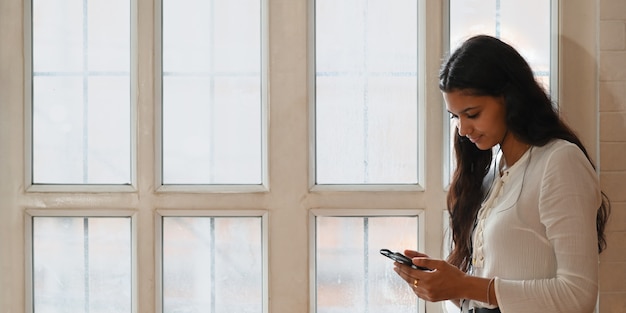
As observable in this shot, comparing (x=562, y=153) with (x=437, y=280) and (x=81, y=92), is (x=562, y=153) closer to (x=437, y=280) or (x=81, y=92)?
(x=437, y=280)

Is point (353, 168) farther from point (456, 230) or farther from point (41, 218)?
point (41, 218)

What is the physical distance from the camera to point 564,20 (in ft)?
6.50

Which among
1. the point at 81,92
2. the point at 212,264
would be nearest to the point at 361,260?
the point at 212,264

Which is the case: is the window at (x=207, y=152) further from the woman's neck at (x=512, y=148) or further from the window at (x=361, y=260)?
the woman's neck at (x=512, y=148)

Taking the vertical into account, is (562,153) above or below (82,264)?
above

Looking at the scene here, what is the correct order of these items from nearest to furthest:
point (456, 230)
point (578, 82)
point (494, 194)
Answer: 1. point (494, 194)
2. point (456, 230)
3. point (578, 82)

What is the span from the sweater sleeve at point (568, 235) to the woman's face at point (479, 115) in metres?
0.13

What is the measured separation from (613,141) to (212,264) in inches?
46.9

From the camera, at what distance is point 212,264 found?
207 centimetres

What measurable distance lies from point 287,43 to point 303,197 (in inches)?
17.6

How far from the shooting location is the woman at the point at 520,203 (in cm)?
133

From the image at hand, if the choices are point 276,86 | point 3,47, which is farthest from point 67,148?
point 276,86

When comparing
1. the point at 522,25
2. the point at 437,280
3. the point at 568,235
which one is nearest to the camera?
the point at 568,235

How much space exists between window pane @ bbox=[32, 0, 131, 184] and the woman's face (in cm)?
105
